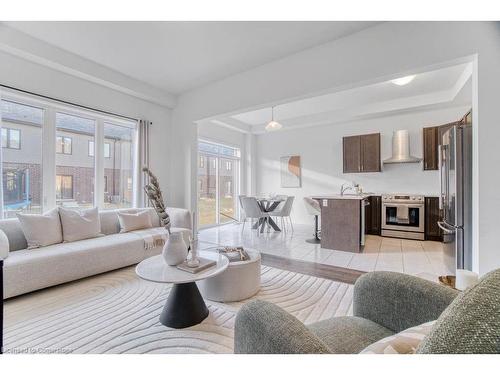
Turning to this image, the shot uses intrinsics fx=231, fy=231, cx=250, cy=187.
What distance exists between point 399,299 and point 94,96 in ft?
15.0

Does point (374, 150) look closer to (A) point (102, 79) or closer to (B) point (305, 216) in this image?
(B) point (305, 216)

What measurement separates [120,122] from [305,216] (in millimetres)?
5022

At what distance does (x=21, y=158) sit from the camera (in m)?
3.05

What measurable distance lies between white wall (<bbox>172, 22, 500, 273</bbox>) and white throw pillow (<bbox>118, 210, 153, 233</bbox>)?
82.1 inches

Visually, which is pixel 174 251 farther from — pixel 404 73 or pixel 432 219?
pixel 432 219

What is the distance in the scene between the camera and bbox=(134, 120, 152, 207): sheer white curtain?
4289 millimetres

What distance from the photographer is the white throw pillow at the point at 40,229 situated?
267 centimetres

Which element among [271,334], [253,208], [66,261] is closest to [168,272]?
[271,334]

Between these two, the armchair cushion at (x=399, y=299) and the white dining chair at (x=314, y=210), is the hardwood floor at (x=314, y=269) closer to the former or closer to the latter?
the white dining chair at (x=314, y=210)

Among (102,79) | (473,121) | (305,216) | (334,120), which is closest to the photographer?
(473,121)

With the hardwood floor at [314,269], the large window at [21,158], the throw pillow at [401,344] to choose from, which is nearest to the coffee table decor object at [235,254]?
the hardwood floor at [314,269]

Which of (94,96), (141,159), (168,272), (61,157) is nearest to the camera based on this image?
(168,272)
